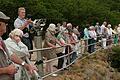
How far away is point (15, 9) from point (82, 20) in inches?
421

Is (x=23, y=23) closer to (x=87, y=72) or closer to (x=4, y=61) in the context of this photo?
(x=4, y=61)

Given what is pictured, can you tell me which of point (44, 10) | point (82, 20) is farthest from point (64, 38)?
point (82, 20)

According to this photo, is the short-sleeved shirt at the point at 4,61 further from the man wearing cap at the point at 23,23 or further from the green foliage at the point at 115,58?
the green foliage at the point at 115,58

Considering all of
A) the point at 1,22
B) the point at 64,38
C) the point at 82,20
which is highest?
the point at 1,22

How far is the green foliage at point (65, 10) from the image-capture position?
2997 cm

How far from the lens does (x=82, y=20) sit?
3906 centimetres

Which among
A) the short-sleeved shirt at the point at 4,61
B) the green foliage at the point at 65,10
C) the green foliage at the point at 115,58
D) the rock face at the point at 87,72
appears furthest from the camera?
the green foliage at the point at 65,10

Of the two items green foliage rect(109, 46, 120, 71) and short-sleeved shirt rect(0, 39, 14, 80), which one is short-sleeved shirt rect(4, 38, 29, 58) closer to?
short-sleeved shirt rect(0, 39, 14, 80)

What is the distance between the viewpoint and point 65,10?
37562mm

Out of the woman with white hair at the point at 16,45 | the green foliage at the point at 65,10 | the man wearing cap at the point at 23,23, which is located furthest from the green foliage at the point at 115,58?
the woman with white hair at the point at 16,45

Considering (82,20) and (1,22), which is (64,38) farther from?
(82,20)

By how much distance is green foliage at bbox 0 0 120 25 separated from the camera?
30.0 m

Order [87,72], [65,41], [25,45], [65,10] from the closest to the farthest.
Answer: [25,45]
[65,41]
[87,72]
[65,10]

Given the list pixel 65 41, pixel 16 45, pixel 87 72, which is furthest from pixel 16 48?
pixel 87 72
